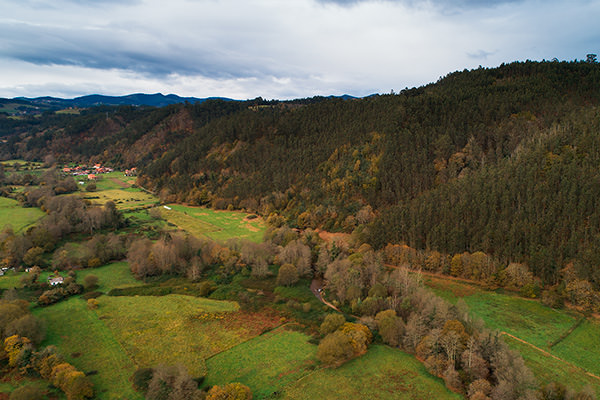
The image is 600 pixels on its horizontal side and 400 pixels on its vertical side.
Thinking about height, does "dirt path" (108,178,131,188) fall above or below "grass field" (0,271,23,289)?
above

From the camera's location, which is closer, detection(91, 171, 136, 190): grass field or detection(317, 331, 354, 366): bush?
detection(317, 331, 354, 366): bush

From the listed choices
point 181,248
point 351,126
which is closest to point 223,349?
point 181,248

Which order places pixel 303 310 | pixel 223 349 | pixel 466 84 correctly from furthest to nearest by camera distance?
pixel 466 84
pixel 303 310
pixel 223 349

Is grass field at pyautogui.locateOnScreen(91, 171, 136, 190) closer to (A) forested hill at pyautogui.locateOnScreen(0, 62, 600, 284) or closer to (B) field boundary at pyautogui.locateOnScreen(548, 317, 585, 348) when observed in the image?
(A) forested hill at pyautogui.locateOnScreen(0, 62, 600, 284)

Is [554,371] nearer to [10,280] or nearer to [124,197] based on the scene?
[10,280]

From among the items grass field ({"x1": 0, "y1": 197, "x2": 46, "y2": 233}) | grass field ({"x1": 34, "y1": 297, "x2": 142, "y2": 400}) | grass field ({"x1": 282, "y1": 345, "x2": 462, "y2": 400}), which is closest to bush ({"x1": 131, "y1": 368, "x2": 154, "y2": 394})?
grass field ({"x1": 34, "y1": 297, "x2": 142, "y2": 400})

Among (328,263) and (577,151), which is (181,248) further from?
(577,151)
